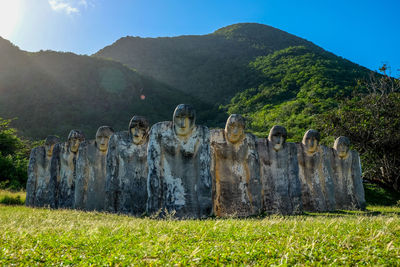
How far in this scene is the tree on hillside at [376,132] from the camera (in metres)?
15.2

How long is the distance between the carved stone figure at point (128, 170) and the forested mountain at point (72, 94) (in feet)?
63.1

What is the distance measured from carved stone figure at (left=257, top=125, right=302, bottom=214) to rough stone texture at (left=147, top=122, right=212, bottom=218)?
2640 mm

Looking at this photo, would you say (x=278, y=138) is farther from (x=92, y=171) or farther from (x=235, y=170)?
(x=92, y=171)

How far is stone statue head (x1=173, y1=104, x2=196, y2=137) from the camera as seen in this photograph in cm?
763

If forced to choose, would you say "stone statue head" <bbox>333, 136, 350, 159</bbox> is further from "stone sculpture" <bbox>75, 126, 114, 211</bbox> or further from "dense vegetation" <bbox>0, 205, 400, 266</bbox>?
"dense vegetation" <bbox>0, 205, 400, 266</bbox>

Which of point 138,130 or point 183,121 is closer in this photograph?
point 183,121

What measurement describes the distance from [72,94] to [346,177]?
33.0m

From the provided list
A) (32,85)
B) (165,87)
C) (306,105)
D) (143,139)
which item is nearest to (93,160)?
(143,139)

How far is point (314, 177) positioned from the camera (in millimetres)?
10836

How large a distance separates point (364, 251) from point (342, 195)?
9309 mm

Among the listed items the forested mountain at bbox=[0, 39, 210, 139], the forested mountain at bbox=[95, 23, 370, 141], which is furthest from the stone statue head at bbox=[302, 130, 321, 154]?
the forested mountain at bbox=[0, 39, 210, 139]

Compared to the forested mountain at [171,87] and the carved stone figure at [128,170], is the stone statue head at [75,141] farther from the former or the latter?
the forested mountain at [171,87]

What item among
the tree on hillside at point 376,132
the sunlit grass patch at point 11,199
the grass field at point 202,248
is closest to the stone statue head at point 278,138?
the grass field at point 202,248

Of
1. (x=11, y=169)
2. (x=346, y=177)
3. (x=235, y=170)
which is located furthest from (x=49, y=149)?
(x=346, y=177)
